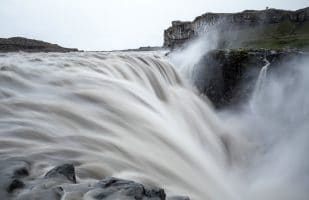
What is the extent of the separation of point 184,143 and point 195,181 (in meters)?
1.99

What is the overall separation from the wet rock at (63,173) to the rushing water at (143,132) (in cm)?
52

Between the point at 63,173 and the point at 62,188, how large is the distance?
46 cm

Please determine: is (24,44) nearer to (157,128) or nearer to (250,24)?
(250,24)

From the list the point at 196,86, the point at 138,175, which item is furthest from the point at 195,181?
the point at 196,86

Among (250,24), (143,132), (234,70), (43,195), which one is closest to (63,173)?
(43,195)

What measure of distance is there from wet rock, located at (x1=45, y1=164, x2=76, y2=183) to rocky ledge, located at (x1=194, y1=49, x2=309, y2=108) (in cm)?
1024

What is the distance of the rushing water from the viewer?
636cm

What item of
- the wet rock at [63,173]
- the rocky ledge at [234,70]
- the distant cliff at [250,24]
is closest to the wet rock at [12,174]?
the wet rock at [63,173]

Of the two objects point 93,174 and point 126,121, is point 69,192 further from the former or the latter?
point 126,121

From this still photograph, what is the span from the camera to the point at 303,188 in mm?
9531

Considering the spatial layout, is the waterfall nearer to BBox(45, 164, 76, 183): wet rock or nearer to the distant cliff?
BBox(45, 164, 76, 183): wet rock

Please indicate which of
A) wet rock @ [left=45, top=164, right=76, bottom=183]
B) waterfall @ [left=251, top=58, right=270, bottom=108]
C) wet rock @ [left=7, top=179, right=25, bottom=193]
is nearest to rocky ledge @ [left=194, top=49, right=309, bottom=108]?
waterfall @ [left=251, top=58, right=270, bottom=108]

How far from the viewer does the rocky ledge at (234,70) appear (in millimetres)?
13625

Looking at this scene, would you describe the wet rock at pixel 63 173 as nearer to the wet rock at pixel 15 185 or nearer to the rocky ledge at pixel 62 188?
the rocky ledge at pixel 62 188
